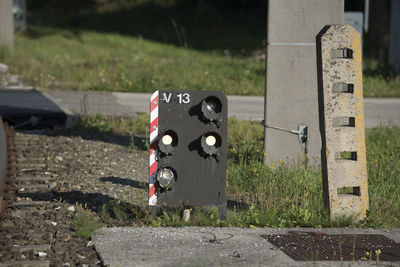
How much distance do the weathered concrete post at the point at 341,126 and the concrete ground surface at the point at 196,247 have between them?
1.30 ft

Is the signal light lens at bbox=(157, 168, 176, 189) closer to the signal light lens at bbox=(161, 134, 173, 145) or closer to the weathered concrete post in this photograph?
the signal light lens at bbox=(161, 134, 173, 145)

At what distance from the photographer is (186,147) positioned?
6902 millimetres

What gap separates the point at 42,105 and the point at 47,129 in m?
1.94

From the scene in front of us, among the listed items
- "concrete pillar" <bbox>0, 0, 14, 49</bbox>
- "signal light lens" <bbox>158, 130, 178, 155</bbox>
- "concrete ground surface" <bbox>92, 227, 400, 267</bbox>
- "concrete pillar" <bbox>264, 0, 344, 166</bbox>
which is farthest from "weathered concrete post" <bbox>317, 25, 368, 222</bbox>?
"concrete pillar" <bbox>0, 0, 14, 49</bbox>

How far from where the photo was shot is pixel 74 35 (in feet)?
103

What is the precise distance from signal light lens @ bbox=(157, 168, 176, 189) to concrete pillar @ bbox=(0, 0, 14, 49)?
16057 millimetres

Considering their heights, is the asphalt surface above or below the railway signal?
above

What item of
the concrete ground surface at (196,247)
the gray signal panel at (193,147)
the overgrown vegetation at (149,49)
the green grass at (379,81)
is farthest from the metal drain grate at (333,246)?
the green grass at (379,81)

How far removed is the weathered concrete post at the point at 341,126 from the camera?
7215mm

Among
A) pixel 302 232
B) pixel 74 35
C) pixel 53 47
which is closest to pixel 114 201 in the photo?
pixel 302 232

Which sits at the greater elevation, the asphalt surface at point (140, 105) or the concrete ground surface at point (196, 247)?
the asphalt surface at point (140, 105)

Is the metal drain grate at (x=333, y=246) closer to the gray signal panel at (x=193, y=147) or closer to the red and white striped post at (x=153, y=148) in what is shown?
the gray signal panel at (x=193, y=147)

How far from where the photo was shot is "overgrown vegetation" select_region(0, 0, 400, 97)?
60.6ft

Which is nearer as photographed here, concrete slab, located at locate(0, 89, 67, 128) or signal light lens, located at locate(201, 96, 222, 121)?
signal light lens, located at locate(201, 96, 222, 121)
